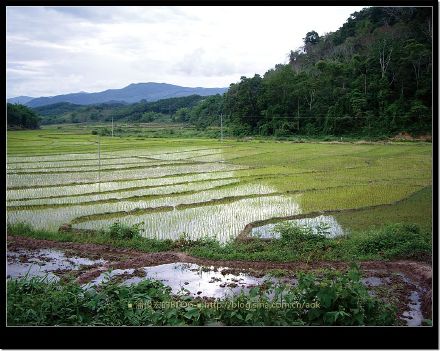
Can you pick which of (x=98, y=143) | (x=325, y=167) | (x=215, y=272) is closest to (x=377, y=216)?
(x=325, y=167)

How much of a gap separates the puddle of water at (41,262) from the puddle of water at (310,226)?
6.78ft

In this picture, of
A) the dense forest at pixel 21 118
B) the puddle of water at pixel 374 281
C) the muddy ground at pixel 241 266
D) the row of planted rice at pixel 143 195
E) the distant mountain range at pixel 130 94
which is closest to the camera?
the dense forest at pixel 21 118

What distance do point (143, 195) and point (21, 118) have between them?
2953 millimetres

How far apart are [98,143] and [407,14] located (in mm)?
4156

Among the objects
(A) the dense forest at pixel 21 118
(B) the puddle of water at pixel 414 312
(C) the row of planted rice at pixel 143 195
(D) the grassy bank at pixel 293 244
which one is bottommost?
(B) the puddle of water at pixel 414 312

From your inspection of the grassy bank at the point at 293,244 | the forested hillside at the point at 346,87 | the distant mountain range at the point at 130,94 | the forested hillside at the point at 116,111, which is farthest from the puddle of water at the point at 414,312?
the forested hillside at the point at 116,111

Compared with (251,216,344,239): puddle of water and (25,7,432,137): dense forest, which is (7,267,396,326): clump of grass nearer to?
(251,216,344,239): puddle of water

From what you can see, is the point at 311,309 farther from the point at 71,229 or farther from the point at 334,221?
the point at 71,229

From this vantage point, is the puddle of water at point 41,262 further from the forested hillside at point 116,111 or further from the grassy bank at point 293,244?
the forested hillside at point 116,111

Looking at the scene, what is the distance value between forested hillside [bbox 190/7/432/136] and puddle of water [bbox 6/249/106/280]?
7.72ft

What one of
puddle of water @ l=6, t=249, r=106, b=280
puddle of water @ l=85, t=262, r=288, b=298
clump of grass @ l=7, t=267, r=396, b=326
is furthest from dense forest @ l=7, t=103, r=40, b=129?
puddle of water @ l=85, t=262, r=288, b=298

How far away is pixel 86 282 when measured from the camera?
4879 mm

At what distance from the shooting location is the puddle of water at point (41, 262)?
4977 millimetres

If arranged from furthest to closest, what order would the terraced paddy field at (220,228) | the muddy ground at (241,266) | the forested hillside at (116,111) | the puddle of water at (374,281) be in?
the forested hillside at (116,111)
the puddle of water at (374,281)
the muddy ground at (241,266)
the terraced paddy field at (220,228)
